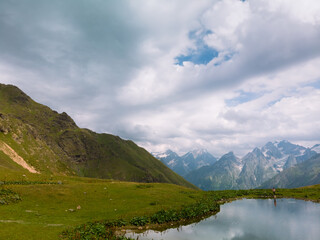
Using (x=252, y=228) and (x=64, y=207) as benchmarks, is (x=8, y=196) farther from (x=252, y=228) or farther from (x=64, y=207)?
(x=252, y=228)

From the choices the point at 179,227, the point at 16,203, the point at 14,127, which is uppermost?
the point at 14,127

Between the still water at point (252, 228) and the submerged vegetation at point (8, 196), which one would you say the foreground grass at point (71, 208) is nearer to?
the submerged vegetation at point (8, 196)

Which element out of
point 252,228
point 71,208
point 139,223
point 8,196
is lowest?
point 252,228

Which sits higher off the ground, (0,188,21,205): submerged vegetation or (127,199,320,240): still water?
(0,188,21,205): submerged vegetation

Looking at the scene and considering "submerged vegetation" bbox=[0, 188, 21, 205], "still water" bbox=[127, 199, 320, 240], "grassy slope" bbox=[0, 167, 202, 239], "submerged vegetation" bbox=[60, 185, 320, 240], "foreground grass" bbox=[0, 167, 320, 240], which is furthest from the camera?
"submerged vegetation" bbox=[0, 188, 21, 205]

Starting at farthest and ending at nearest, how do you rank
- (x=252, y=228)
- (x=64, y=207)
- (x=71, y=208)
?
1. (x=64, y=207)
2. (x=71, y=208)
3. (x=252, y=228)

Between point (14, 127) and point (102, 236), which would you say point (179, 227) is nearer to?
point (102, 236)

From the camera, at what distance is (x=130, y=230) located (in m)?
30.1

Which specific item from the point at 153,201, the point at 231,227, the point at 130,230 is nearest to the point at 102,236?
the point at 130,230

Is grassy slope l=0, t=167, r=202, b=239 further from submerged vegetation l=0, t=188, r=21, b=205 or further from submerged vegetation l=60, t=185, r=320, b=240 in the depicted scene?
submerged vegetation l=60, t=185, r=320, b=240

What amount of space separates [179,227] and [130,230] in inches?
308

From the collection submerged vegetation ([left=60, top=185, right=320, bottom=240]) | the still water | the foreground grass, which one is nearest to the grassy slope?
the foreground grass

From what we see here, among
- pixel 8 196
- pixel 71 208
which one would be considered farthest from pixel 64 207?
pixel 8 196

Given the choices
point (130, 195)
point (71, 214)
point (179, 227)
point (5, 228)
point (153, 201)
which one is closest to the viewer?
point (5, 228)
